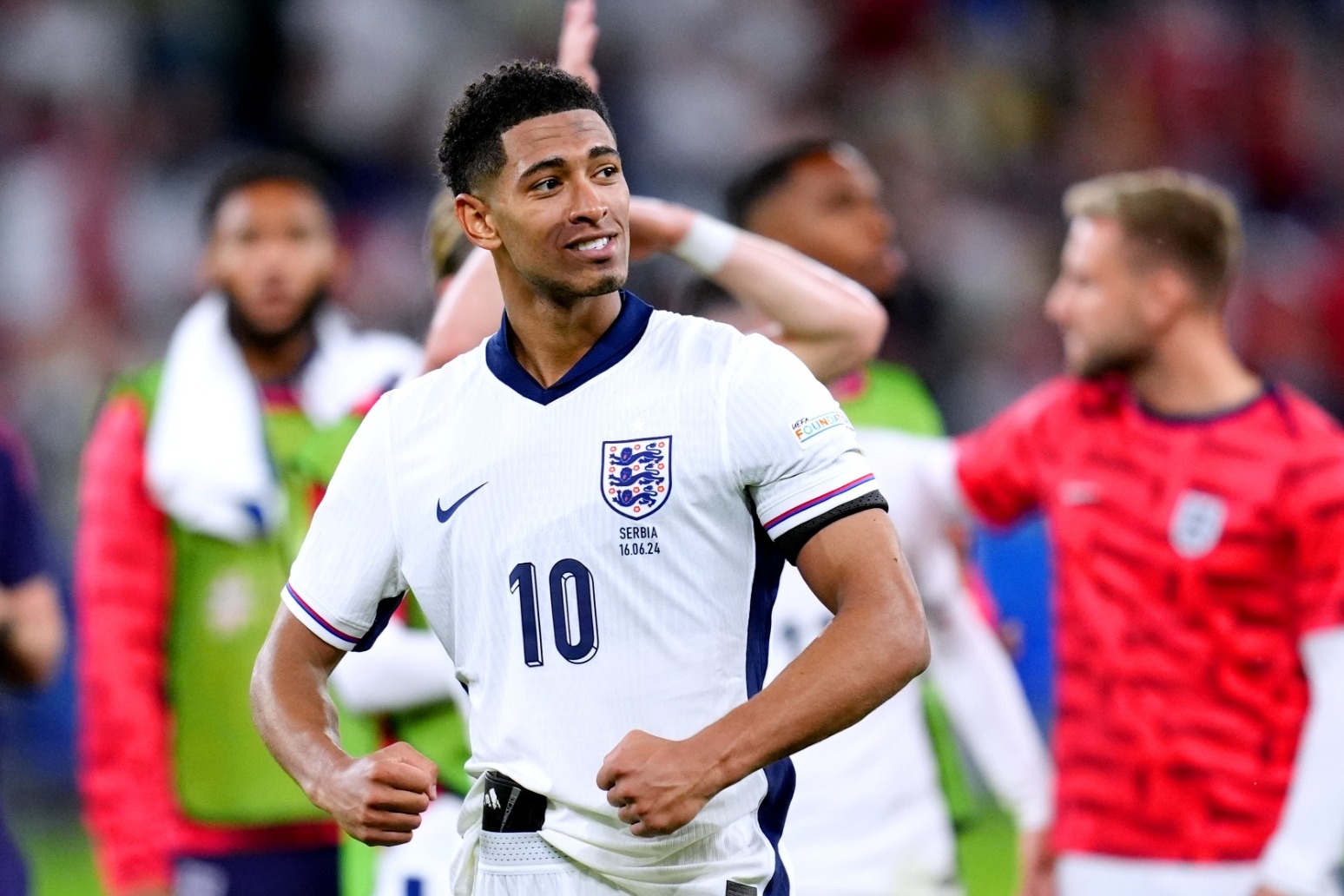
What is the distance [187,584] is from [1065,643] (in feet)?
7.79

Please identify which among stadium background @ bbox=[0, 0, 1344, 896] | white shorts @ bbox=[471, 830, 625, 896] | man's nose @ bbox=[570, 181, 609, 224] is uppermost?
stadium background @ bbox=[0, 0, 1344, 896]

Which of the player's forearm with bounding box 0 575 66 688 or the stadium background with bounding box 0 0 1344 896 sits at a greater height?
the stadium background with bounding box 0 0 1344 896

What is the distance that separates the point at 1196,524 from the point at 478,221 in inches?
90.9

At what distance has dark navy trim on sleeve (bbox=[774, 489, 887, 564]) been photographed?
2.88 meters

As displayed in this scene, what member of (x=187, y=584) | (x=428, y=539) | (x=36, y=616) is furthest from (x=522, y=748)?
(x=187, y=584)

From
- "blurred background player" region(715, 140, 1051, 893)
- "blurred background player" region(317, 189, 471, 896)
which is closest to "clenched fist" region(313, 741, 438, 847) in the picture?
"blurred background player" region(317, 189, 471, 896)

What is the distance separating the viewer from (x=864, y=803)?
472cm

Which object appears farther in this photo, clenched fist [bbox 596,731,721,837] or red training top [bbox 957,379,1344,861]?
red training top [bbox 957,379,1344,861]

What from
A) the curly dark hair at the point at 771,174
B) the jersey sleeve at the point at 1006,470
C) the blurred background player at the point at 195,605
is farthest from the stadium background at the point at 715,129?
the jersey sleeve at the point at 1006,470

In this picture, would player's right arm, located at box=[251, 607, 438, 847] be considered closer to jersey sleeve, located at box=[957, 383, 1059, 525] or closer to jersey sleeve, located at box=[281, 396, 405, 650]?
jersey sleeve, located at box=[281, 396, 405, 650]

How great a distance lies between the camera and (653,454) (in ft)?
9.74

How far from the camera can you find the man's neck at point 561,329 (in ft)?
10.2

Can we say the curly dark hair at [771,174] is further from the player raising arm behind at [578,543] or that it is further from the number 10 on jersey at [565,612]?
the number 10 on jersey at [565,612]

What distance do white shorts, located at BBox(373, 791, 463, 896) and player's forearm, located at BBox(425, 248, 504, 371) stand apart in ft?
3.79
